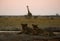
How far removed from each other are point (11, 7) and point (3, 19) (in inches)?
10.1

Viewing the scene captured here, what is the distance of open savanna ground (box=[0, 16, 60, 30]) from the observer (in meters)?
1.29

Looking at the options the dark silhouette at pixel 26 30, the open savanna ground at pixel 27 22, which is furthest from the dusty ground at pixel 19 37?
the open savanna ground at pixel 27 22

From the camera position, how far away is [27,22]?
1.35m

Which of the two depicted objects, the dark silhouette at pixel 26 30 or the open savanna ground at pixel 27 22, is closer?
the dark silhouette at pixel 26 30

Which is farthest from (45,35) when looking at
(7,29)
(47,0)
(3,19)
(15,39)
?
(47,0)

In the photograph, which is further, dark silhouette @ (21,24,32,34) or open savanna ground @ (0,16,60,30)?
open savanna ground @ (0,16,60,30)

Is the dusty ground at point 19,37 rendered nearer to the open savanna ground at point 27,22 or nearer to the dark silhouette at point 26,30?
the dark silhouette at point 26,30

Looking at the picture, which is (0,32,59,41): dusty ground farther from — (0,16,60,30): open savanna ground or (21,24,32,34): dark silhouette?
(0,16,60,30): open savanna ground

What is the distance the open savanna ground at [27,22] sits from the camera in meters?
1.29

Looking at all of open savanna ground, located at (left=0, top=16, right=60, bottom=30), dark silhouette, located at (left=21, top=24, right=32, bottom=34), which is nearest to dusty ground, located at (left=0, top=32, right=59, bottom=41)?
dark silhouette, located at (left=21, top=24, right=32, bottom=34)

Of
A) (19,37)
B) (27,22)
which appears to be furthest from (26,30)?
(27,22)

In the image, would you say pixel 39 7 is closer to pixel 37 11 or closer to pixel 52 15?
pixel 37 11

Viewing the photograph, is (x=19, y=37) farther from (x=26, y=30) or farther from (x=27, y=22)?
(x=27, y=22)

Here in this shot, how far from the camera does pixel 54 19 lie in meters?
1.41
